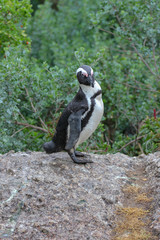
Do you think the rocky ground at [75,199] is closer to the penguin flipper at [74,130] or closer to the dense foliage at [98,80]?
the penguin flipper at [74,130]

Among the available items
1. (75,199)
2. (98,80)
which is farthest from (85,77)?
(98,80)

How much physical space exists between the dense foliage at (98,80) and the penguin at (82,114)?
1033mm

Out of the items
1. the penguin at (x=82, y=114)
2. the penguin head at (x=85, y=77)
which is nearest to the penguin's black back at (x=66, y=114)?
the penguin at (x=82, y=114)

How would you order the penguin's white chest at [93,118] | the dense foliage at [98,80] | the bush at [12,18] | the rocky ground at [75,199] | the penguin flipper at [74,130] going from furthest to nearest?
1. the bush at [12,18]
2. the dense foliage at [98,80]
3. the penguin's white chest at [93,118]
4. the penguin flipper at [74,130]
5. the rocky ground at [75,199]

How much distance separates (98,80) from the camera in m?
4.95

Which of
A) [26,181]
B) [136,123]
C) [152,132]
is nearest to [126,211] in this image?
[26,181]

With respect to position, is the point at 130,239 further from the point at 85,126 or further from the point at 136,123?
the point at 136,123

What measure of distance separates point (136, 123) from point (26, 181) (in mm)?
3030

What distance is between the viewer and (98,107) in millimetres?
3240

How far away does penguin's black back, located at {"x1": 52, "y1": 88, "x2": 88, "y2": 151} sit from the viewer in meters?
3.20

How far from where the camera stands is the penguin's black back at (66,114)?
10.5ft

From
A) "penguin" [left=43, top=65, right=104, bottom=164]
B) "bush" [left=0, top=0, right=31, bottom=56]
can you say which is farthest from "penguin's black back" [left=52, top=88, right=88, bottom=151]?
"bush" [left=0, top=0, right=31, bottom=56]

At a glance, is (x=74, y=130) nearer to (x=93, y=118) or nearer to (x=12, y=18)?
(x=93, y=118)

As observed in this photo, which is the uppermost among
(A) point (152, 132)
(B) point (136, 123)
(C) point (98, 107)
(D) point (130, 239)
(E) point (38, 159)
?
(C) point (98, 107)
